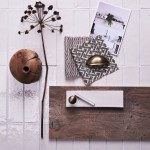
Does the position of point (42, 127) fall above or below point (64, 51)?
below


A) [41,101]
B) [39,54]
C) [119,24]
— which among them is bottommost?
[41,101]

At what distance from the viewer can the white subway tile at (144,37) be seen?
1347mm

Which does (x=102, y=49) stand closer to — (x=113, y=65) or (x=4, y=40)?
(x=113, y=65)

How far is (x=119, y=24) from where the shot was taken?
1344 millimetres

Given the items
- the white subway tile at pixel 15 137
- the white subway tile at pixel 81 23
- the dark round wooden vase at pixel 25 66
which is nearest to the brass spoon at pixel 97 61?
the white subway tile at pixel 81 23

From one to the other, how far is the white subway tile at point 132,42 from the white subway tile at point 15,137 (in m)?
0.63

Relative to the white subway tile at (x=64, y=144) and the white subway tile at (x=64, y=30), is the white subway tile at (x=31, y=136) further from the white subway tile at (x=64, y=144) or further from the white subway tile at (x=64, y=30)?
the white subway tile at (x=64, y=30)

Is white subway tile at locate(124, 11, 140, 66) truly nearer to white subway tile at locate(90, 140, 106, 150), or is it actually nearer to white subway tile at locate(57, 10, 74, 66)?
white subway tile at locate(57, 10, 74, 66)

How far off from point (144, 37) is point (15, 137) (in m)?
0.82

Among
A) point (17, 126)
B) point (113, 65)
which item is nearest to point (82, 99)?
point (113, 65)

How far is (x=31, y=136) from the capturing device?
1345 mm

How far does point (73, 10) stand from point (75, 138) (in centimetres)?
64

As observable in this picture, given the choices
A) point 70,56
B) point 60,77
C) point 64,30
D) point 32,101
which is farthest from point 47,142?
point 64,30

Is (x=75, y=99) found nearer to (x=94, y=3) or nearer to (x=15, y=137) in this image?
(x=15, y=137)
